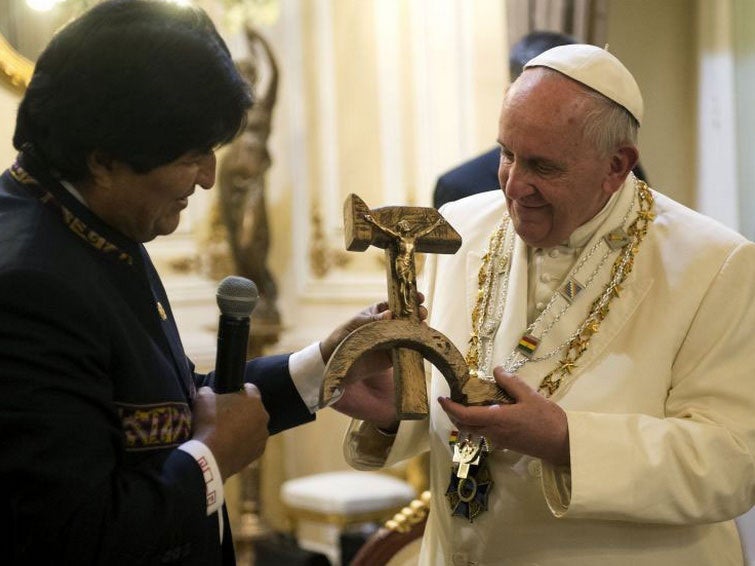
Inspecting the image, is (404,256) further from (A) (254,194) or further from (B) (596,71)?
(A) (254,194)

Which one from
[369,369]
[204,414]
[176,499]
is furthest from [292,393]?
[176,499]

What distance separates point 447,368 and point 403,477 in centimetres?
461

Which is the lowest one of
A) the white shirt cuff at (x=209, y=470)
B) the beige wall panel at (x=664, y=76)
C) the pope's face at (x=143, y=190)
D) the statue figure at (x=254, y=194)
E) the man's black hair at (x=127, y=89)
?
the statue figure at (x=254, y=194)

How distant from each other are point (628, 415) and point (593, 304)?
0.33 meters

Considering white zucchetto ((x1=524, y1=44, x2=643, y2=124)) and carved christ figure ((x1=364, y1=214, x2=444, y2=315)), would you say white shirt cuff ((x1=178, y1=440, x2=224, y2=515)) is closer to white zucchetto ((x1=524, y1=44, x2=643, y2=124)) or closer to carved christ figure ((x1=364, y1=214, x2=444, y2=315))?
carved christ figure ((x1=364, y1=214, x2=444, y2=315))

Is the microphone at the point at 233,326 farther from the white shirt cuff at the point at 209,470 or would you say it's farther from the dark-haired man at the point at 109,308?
the white shirt cuff at the point at 209,470

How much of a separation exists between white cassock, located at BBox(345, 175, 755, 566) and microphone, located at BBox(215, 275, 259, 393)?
0.67 m

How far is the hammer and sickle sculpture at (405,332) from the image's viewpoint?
2172 mm

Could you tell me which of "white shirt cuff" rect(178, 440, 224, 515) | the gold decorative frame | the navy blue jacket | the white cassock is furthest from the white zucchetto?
the gold decorative frame

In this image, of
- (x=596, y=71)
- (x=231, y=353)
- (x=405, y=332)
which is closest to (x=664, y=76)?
(x=596, y=71)

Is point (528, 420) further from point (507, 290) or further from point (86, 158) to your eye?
point (86, 158)

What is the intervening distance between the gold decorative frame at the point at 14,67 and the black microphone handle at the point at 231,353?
2.85 m

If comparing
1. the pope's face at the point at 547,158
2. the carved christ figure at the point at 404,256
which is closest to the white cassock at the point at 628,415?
the pope's face at the point at 547,158

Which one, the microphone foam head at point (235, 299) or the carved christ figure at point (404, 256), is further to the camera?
the carved christ figure at point (404, 256)
